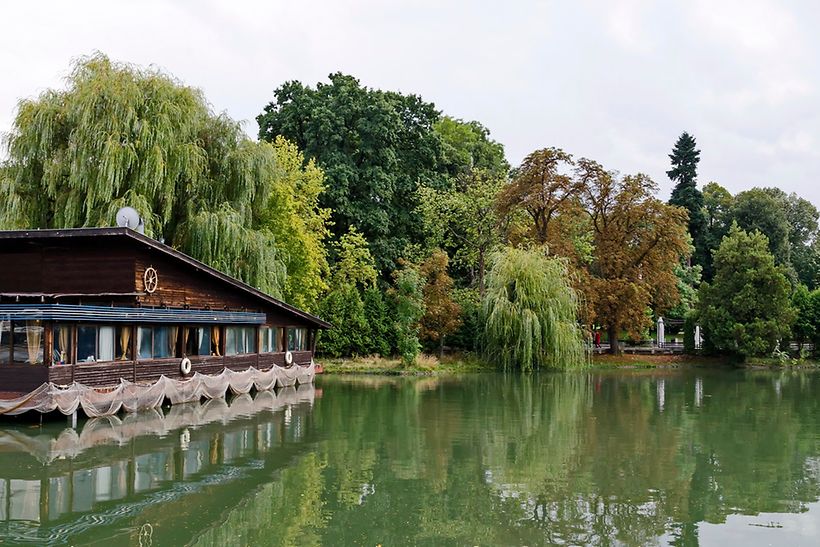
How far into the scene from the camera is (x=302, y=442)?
17031 millimetres

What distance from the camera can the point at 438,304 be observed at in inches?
1606

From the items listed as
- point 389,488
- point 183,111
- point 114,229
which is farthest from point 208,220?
point 389,488

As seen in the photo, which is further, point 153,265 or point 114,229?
point 153,265

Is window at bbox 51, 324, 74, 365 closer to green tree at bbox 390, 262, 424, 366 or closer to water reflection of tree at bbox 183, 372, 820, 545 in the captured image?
water reflection of tree at bbox 183, 372, 820, 545

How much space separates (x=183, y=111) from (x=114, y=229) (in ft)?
28.8

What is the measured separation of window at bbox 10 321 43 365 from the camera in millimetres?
18719

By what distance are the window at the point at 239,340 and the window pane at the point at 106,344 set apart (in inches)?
241

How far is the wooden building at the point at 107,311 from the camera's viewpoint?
61.6 feet

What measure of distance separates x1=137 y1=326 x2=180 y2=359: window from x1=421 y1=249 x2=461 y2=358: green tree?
60.4 feet

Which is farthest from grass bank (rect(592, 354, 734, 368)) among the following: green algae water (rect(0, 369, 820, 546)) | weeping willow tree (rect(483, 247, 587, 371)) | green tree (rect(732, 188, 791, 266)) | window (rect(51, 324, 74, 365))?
window (rect(51, 324, 74, 365))

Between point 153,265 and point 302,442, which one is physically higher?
point 153,265

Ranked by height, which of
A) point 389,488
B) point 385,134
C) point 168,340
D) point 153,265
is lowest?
point 389,488

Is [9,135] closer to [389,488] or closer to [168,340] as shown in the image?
[168,340]

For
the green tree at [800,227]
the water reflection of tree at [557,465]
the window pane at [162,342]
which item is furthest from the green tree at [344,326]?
the green tree at [800,227]
